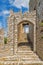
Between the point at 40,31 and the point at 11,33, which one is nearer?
the point at 40,31

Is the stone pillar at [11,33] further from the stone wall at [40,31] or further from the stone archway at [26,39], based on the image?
the stone wall at [40,31]

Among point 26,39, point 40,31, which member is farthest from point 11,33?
point 26,39

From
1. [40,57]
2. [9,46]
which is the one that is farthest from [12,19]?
[40,57]

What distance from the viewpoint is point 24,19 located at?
1505cm

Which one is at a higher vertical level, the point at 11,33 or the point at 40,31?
the point at 40,31

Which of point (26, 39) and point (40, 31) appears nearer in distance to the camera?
point (40, 31)

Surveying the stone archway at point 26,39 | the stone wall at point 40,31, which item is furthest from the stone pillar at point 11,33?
the stone wall at point 40,31

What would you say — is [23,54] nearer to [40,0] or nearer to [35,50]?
[35,50]

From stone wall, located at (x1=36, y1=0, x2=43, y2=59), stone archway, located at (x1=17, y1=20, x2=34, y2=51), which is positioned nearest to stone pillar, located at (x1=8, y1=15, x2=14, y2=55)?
stone archway, located at (x1=17, y1=20, x2=34, y2=51)

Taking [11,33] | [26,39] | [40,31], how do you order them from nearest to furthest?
[40,31]
[11,33]
[26,39]

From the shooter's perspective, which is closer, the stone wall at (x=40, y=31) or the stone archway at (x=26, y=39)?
the stone wall at (x=40, y=31)

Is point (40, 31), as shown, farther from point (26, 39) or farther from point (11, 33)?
point (26, 39)

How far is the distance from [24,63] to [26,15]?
12351mm

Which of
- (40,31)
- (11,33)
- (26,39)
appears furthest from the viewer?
(26,39)
